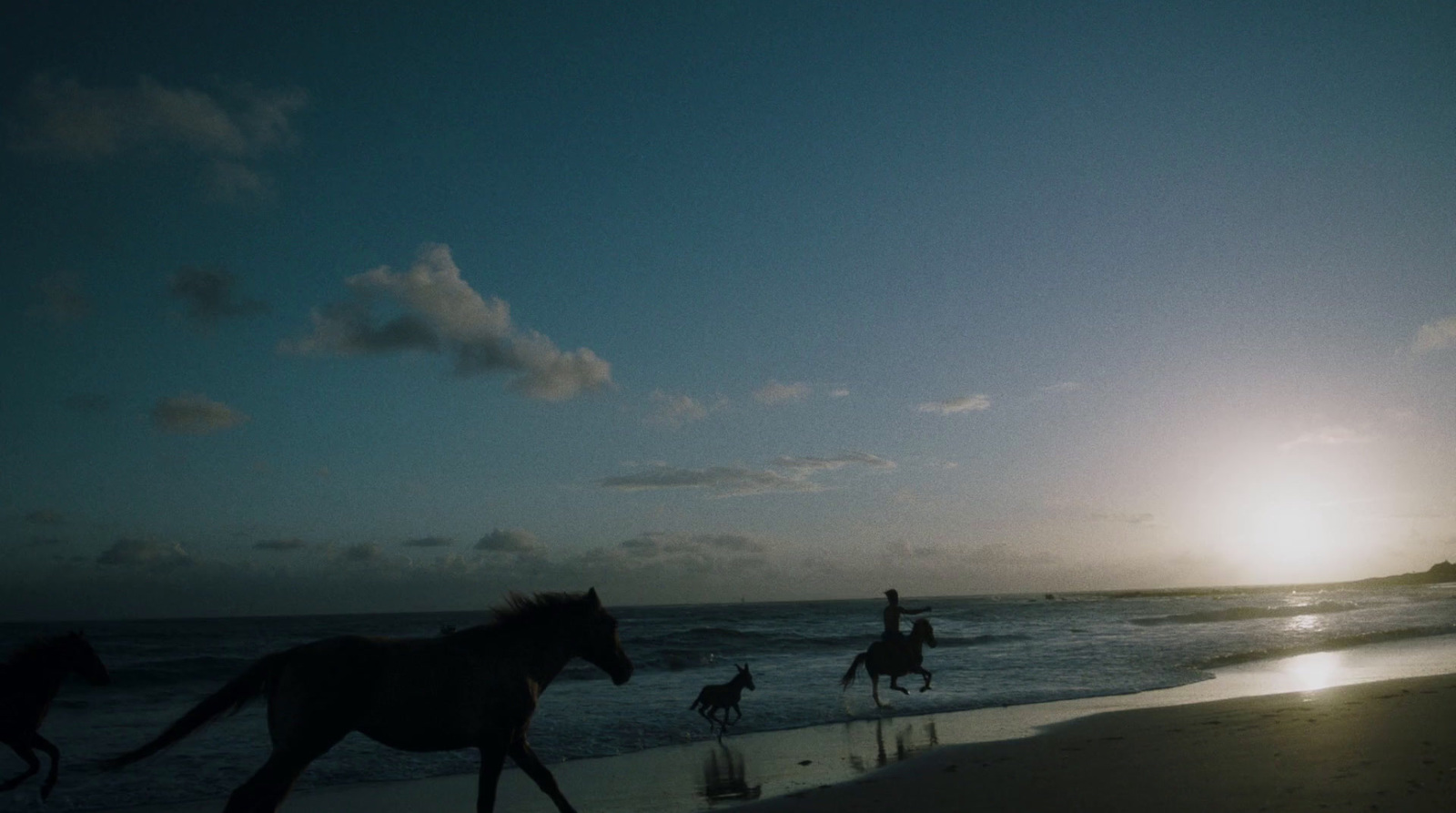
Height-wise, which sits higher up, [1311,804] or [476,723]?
[476,723]

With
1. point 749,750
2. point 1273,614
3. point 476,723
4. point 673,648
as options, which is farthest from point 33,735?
point 1273,614

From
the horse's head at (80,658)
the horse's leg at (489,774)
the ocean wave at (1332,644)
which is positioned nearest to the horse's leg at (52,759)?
the horse's head at (80,658)

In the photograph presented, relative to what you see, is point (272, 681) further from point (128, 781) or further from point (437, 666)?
point (128, 781)

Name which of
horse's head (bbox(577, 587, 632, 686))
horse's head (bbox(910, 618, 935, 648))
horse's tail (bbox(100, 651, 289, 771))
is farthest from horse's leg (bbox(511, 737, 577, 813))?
horse's head (bbox(910, 618, 935, 648))

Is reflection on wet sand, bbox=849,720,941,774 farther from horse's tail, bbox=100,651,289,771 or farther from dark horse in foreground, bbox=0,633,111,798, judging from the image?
dark horse in foreground, bbox=0,633,111,798

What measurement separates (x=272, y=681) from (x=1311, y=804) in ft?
22.9

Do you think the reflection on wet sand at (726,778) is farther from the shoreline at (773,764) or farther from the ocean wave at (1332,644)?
the ocean wave at (1332,644)

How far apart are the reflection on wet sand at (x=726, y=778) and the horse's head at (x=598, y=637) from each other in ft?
7.11

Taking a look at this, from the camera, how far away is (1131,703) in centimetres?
1549

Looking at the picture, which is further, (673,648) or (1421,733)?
(673,648)

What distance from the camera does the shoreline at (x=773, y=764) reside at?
9086 millimetres

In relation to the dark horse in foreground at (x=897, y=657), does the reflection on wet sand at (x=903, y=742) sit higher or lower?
lower

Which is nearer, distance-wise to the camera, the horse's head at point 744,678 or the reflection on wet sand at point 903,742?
the reflection on wet sand at point 903,742

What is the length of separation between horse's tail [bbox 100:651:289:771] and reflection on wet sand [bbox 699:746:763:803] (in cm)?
445
